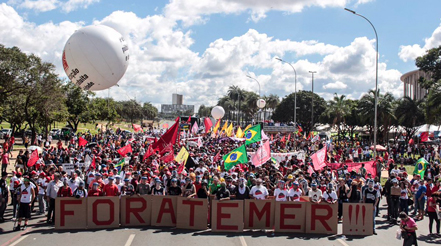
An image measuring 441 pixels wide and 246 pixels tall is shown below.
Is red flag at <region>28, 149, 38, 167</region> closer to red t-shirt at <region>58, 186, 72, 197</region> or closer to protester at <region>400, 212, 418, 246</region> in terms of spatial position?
red t-shirt at <region>58, 186, 72, 197</region>

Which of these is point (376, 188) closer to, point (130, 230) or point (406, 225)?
point (406, 225)

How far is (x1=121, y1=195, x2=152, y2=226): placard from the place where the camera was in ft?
38.4

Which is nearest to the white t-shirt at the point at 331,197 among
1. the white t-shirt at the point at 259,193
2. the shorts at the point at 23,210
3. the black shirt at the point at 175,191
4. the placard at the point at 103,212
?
the white t-shirt at the point at 259,193

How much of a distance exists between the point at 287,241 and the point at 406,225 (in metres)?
3.15

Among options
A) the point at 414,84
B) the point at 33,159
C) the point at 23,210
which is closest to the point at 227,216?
the point at 23,210

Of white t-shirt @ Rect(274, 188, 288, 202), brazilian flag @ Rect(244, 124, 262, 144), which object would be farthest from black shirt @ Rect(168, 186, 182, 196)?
brazilian flag @ Rect(244, 124, 262, 144)

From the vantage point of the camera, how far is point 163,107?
525 feet

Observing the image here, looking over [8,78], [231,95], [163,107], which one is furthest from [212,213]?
[163,107]

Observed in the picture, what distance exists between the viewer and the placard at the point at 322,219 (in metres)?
11.4

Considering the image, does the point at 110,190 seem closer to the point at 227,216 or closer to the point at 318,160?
the point at 227,216

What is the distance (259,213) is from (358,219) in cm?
284

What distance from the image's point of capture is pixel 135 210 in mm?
11742

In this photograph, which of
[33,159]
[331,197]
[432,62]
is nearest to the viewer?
[331,197]

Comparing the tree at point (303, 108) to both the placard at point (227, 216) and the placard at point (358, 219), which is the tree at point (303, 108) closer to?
the placard at point (358, 219)
